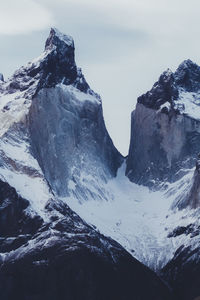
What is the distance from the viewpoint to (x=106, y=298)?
7579 inches

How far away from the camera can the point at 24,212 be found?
199 metres

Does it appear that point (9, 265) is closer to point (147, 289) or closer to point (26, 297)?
point (26, 297)

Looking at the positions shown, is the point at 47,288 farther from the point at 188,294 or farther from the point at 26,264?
the point at 188,294

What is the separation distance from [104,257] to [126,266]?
2.95 m

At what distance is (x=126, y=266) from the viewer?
199 m

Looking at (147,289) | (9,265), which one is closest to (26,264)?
(9,265)

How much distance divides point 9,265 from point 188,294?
70.7ft

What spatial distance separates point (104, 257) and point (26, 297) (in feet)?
40.5

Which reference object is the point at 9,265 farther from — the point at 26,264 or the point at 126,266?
the point at 126,266

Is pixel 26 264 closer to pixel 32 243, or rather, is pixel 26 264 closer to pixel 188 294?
pixel 32 243

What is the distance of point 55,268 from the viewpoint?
193 meters

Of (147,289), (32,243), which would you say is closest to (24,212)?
(32,243)

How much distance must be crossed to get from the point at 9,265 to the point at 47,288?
5360 millimetres

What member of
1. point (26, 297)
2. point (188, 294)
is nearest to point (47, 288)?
point (26, 297)
